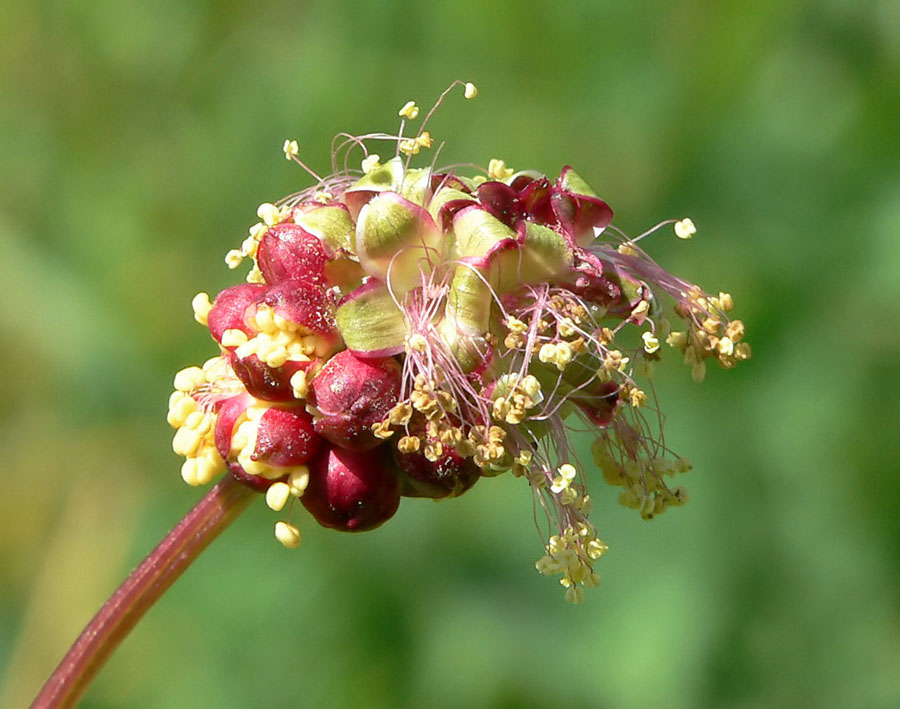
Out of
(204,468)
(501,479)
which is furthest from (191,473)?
(501,479)

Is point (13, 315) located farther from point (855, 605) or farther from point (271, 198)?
point (855, 605)

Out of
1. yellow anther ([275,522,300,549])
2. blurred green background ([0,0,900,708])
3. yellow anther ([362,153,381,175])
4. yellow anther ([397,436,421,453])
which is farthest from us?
blurred green background ([0,0,900,708])

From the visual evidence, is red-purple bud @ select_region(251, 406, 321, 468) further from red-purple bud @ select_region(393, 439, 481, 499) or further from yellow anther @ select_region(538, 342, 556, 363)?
yellow anther @ select_region(538, 342, 556, 363)

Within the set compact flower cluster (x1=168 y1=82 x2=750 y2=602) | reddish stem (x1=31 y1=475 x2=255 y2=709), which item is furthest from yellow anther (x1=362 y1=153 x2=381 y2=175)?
reddish stem (x1=31 y1=475 x2=255 y2=709)

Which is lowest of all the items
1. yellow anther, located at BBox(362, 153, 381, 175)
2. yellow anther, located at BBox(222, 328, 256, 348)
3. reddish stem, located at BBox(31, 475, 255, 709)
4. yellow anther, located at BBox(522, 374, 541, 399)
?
reddish stem, located at BBox(31, 475, 255, 709)

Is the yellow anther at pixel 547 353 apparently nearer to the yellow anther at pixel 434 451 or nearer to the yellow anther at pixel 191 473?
the yellow anther at pixel 434 451

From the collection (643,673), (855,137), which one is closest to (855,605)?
(643,673)

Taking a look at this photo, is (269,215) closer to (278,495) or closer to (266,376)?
(266,376)
